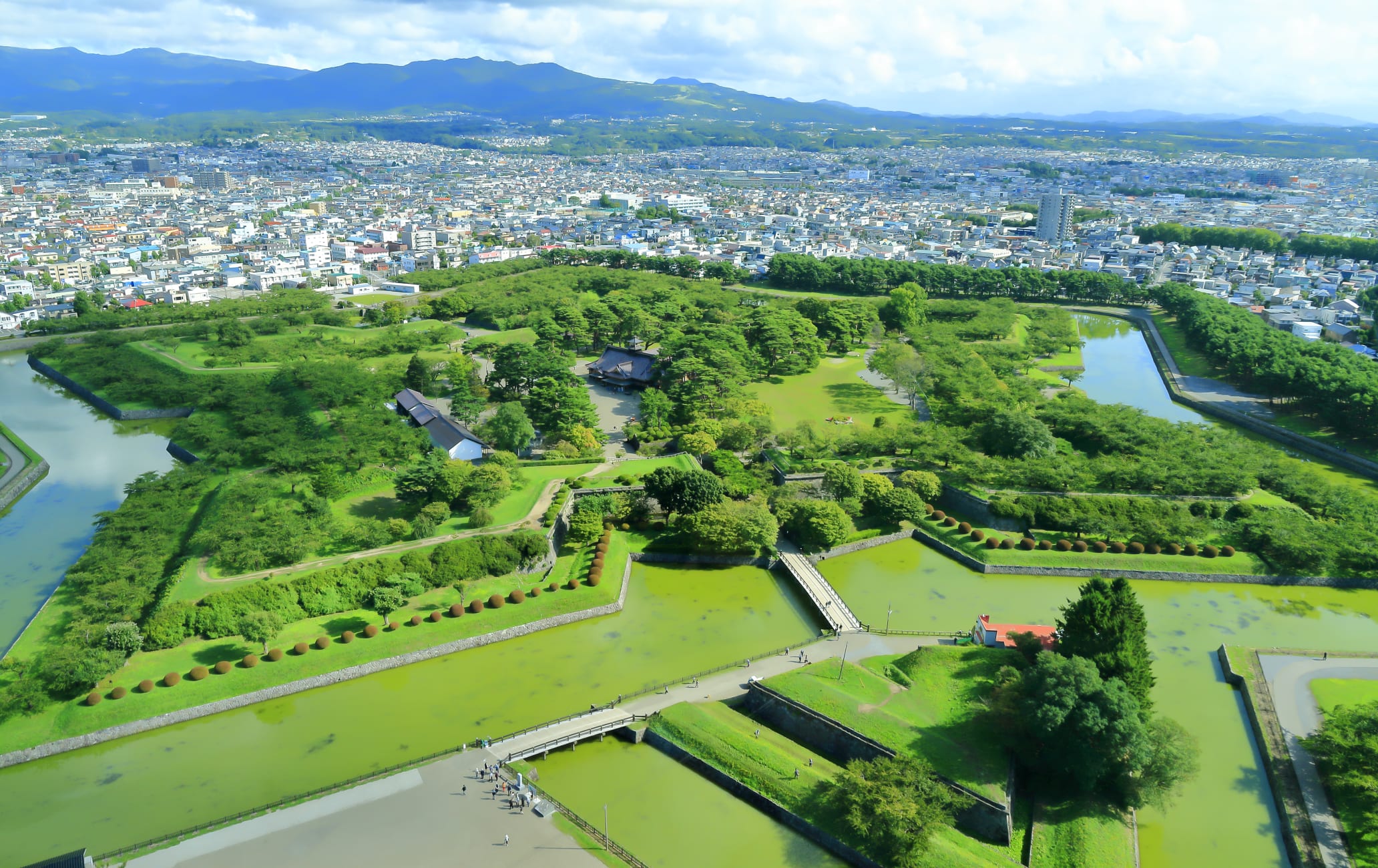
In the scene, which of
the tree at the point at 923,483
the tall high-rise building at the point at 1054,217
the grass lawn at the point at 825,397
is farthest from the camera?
the tall high-rise building at the point at 1054,217

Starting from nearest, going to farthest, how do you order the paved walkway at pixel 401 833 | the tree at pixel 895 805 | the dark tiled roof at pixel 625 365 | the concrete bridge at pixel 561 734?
the paved walkway at pixel 401 833 < the tree at pixel 895 805 < the concrete bridge at pixel 561 734 < the dark tiled roof at pixel 625 365

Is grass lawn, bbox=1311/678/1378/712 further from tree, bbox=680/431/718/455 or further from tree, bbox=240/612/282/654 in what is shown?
tree, bbox=240/612/282/654

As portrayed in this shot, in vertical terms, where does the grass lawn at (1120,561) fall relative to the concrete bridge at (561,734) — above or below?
above

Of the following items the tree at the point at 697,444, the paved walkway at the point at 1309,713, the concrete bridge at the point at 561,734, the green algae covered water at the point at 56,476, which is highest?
the tree at the point at 697,444

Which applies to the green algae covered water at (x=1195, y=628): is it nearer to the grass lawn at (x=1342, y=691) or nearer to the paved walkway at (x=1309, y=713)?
the paved walkway at (x=1309, y=713)

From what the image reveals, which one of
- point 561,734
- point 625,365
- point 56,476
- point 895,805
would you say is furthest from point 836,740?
point 56,476

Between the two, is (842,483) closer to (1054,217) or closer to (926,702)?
(926,702)

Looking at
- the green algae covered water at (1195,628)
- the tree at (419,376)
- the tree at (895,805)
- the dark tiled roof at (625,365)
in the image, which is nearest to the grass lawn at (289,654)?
the green algae covered water at (1195,628)

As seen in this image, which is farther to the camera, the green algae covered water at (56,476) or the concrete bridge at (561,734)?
the green algae covered water at (56,476)
